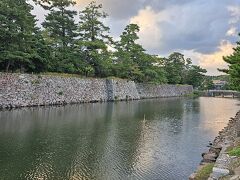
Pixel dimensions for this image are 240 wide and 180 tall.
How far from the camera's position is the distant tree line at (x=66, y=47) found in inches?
1141

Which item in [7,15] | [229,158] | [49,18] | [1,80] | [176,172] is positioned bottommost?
[176,172]

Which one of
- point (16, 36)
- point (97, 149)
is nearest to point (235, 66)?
point (97, 149)

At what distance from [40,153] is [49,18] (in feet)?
104

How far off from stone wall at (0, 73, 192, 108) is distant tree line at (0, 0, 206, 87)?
6.04 ft

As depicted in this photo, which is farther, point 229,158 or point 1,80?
point 1,80

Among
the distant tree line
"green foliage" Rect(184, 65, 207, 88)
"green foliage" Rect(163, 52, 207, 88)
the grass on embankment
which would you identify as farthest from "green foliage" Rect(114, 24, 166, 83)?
the grass on embankment

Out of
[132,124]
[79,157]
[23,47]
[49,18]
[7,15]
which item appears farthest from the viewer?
[49,18]

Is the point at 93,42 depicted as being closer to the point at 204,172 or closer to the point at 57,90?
the point at 57,90

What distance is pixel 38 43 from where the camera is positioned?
34.1 m

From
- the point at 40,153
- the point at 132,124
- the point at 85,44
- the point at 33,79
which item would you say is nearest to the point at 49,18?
the point at 85,44

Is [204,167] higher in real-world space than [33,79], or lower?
lower

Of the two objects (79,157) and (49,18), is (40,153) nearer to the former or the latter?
(79,157)

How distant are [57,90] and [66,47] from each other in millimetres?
8937

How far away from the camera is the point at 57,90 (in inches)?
1395
